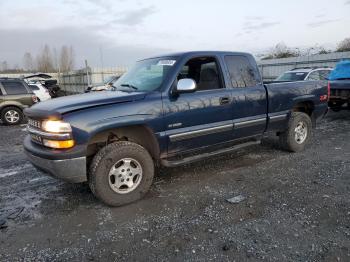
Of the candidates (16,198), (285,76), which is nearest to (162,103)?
(16,198)

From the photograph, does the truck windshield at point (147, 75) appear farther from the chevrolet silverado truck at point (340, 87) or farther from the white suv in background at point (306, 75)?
the white suv in background at point (306, 75)

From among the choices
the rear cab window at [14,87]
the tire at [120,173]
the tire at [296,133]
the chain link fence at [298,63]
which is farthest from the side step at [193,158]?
the chain link fence at [298,63]

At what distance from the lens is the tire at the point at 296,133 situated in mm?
6473

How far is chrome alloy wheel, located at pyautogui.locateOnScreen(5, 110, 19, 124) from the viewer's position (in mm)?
12391

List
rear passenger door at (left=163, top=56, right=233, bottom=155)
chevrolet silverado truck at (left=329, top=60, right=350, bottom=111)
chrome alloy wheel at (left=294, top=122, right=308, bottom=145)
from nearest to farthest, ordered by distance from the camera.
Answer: rear passenger door at (left=163, top=56, right=233, bottom=155) < chrome alloy wheel at (left=294, top=122, right=308, bottom=145) < chevrolet silverado truck at (left=329, top=60, right=350, bottom=111)

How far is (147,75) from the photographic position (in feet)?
16.6

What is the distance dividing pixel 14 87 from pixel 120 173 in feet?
33.6

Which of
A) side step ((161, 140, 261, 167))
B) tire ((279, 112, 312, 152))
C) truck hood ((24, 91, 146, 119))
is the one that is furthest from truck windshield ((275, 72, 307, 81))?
truck hood ((24, 91, 146, 119))

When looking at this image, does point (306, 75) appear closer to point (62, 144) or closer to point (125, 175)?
point (125, 175)

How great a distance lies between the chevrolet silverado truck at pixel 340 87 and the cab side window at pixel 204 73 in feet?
22.5

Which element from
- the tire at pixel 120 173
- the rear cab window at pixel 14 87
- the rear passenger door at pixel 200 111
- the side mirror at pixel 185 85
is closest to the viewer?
the tire at pixel 120 173

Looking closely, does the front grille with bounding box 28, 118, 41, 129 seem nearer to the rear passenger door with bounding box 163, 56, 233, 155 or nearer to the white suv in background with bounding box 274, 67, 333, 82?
the rear passenger door with bounding box 163, 56, 233, 155

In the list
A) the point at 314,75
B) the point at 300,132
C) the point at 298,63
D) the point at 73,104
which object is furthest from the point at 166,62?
the point at 298,63

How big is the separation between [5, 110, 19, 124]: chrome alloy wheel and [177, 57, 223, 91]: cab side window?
9.65 metres
